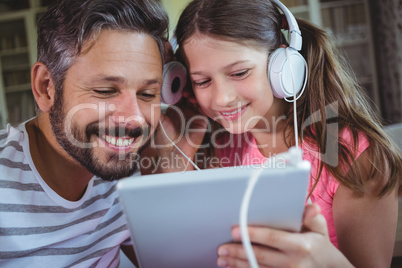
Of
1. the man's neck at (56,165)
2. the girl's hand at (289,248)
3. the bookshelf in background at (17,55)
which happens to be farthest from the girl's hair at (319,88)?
the bookshelf in background at (17,55)

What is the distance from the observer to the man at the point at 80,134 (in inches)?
39.5

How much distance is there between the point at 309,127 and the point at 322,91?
12cm

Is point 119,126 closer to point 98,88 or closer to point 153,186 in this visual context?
point 98,88

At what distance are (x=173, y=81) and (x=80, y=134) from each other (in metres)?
0.35

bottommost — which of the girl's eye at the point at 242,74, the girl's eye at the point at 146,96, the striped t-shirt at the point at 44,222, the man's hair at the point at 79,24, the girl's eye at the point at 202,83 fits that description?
the striped t-shirt at the point at 44,222

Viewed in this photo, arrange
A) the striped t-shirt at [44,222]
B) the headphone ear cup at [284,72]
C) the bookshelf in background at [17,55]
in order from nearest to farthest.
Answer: the striped t-shirt at [44,222]
the headphone ear cup at [284,72]
the bookshelf in background at [17,55]

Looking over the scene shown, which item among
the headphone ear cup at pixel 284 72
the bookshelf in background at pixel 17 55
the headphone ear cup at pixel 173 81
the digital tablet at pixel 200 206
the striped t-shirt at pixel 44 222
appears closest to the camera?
the digital tablet at pixel 200 206

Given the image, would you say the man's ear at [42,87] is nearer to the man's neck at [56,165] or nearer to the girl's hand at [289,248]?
the man's neck at [56,165]

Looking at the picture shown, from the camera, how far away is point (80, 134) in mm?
1091

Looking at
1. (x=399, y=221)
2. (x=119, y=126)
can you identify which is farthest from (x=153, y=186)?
(x=399, y=221)

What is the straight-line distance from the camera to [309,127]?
1.22m

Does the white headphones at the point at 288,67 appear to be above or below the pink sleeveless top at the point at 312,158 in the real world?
above

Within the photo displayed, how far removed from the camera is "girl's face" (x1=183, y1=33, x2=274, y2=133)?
1.10 m

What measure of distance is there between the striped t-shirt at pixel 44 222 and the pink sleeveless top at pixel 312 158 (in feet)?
1.64
